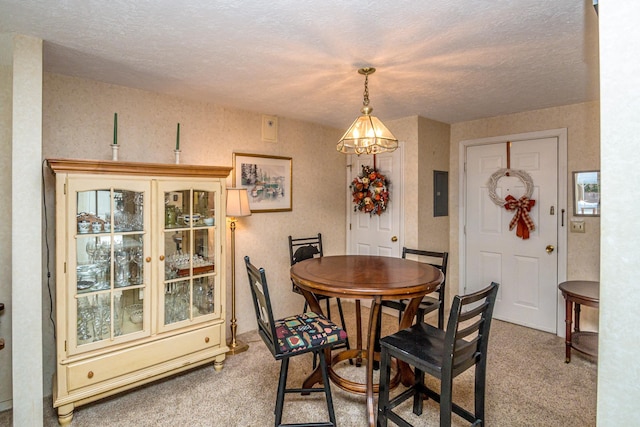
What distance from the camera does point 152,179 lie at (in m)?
2.38

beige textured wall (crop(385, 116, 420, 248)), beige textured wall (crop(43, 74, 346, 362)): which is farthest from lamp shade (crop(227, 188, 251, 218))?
beige textured wall (crop(385, 116, 420, 248))

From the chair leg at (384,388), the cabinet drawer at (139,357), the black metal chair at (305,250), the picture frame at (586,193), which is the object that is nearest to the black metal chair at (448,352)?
the chair leg at (384,388)

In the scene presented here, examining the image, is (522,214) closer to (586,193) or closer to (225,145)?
(586,193)

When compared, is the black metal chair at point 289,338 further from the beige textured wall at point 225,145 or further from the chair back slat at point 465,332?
the beige textured wall at point 225,145

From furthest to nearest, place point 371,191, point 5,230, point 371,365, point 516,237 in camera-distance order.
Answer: point 371,191 < point 516,237 < point 5,230 < point 371,365

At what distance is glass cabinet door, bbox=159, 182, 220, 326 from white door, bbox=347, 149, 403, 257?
81.4 inches

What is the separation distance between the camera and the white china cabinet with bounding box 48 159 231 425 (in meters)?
2.09

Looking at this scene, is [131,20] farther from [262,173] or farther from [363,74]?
[262,173]

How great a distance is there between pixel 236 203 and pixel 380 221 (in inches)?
72.2

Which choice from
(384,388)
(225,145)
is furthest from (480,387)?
(225,145)

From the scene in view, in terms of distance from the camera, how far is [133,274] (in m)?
2.37

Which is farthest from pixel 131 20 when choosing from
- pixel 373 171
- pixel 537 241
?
pixel 537 241

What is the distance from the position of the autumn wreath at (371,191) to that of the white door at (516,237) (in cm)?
103

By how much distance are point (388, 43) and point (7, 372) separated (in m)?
3.22
